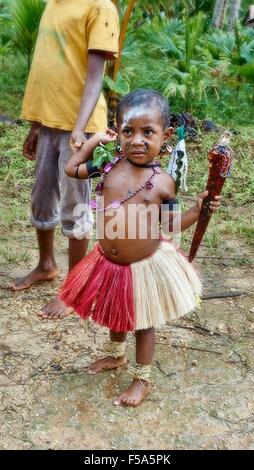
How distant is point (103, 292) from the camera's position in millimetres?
2250

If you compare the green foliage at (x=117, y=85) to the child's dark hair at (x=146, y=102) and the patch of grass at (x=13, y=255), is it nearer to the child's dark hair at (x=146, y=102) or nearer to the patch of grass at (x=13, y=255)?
the patch of grass at (x=13, y=255)

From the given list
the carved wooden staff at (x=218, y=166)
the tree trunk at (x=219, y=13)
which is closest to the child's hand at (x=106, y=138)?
the carved wooden staff at (x=218, y=166)

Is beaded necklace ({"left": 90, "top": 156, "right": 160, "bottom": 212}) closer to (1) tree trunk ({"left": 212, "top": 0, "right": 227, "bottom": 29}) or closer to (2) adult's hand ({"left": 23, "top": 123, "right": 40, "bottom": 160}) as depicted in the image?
(2) adult's hand ({"left": 23, "top": 123, "right": 40, "bottom": 160})

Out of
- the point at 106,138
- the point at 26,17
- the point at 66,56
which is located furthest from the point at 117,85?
the point at 106,138

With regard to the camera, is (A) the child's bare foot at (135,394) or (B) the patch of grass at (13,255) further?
(B) the patch of grass at (13,255)

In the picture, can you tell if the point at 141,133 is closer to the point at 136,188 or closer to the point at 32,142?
the point at 136,188

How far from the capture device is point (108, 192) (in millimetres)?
2209

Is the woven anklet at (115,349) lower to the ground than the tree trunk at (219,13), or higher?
lower

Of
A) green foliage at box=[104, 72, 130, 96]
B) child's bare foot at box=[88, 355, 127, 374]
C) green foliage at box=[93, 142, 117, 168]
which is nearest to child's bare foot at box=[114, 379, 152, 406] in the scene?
child's bare foot at box=[88, 355, 127, 374]

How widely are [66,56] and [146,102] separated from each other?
2.18 ft

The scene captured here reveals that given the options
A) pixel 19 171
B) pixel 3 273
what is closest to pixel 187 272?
pixel 3 273

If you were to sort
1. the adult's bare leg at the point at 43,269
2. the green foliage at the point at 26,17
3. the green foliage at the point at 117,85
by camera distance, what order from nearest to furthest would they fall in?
the adult's bare leg at the point at 43,269
the green foliage at the point at 26,17
the green foliage at the point at 117,85

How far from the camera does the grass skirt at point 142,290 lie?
2.19 m
